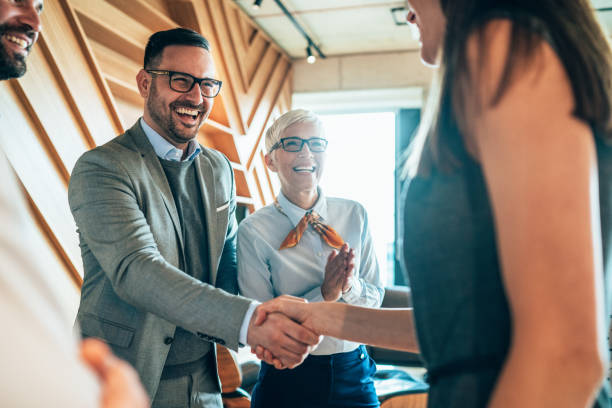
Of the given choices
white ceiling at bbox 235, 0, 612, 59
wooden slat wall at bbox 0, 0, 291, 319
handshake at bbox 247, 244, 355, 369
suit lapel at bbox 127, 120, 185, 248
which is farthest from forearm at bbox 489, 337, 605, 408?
white ceiling at bbox 235, 0, 612, 59

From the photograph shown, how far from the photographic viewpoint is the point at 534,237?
23.3 inches

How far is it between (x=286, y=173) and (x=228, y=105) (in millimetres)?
2315

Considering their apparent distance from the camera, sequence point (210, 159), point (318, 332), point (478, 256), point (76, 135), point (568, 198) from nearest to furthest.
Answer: point (568, 198), point (478, 256), point (318, 332), point (210, 159), point (76, 135)

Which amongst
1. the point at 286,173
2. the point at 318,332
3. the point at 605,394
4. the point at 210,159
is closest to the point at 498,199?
the point at 605,394

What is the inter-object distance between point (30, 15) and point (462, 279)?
1462 millimetres

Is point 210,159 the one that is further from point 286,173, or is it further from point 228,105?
point 228,105

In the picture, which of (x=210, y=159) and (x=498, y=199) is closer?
(x=498, y=199)

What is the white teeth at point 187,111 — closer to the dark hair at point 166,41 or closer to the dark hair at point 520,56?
the dark hair at point 166,41


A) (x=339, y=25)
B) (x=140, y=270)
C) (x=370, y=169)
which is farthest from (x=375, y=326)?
(x=370, y=169)

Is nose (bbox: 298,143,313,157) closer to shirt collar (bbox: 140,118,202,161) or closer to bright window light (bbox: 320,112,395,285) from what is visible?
shirt collar (bbox: 140,118,202,161)

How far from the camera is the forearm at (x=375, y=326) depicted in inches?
51.4

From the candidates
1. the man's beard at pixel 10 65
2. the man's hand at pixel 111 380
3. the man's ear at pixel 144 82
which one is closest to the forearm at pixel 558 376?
the man's hand at pixel 111 380

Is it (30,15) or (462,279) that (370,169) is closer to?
(30,15)

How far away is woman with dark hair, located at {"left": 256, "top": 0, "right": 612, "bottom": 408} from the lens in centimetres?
59
